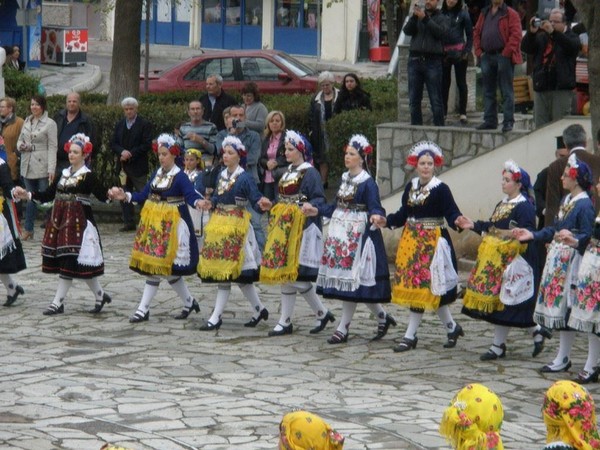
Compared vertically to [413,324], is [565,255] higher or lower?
higher

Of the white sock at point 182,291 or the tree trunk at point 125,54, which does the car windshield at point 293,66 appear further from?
the white sock at point 182,291

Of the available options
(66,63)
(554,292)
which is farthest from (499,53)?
(66,63)

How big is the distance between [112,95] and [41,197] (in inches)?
295

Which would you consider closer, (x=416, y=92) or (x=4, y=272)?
(x=4, y=272)

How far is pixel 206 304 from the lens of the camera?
13.7 metres

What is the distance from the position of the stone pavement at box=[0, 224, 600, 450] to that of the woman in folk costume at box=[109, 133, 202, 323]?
1.58 feet

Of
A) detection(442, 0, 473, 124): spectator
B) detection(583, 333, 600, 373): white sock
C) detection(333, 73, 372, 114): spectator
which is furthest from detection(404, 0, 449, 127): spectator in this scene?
detection(583, 333, 600, 373): white sock

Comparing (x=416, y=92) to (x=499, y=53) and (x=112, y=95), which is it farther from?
(x=112, y=95)

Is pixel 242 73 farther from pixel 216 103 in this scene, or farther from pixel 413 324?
pixel 413 324

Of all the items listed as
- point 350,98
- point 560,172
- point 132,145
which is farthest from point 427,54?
point 560,172

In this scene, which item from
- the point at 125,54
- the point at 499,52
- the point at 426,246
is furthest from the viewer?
the point at 125,54

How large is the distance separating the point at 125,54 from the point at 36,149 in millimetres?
4100

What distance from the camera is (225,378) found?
10.6m

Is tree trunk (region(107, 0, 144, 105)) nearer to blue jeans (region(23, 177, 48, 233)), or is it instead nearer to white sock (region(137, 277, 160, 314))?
blue jeans (region(23, 177, 48, 233))
